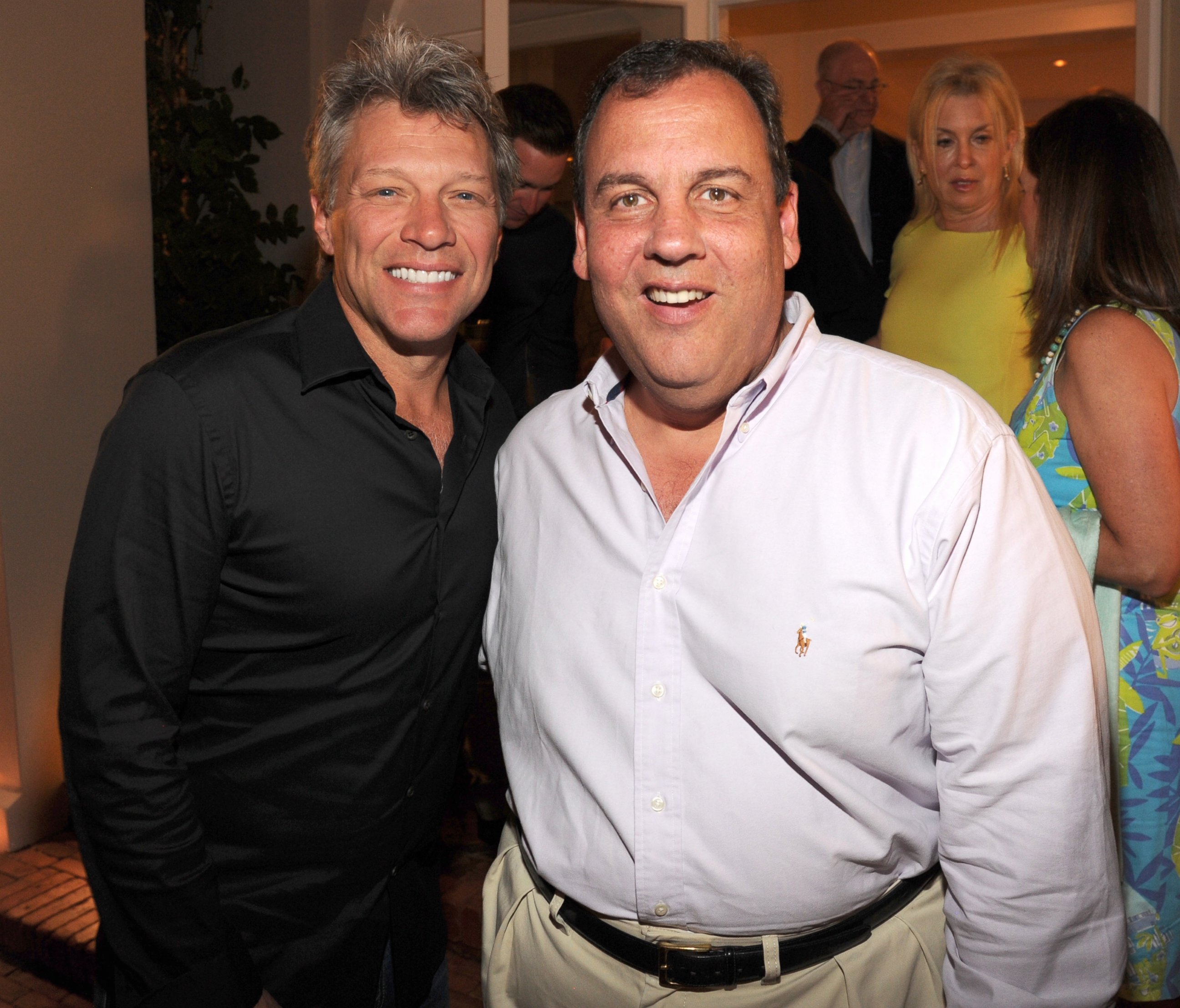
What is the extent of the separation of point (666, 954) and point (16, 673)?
2678 millimetres

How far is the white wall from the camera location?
10.0 ft

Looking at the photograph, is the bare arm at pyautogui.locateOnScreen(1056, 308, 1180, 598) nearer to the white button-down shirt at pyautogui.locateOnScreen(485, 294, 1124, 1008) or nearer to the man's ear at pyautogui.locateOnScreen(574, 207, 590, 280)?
the white button-down shirt at pyautogui.locateOnScreen(485, 294, 1124, 1008)

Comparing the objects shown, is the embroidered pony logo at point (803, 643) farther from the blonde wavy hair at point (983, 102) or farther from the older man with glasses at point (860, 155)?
the older man with glasses at point (860, 155)

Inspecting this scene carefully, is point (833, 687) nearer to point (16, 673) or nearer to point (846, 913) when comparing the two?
point (846, 913)

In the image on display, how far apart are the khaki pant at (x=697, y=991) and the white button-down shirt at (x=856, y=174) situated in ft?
10.0

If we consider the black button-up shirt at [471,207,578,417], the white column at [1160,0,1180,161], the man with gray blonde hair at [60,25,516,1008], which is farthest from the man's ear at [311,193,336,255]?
the white column at [1160,0,1180,161]

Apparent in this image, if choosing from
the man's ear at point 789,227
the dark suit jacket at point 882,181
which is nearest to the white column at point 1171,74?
the dark suit jacket at point 882,181

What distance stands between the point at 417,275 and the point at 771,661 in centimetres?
83

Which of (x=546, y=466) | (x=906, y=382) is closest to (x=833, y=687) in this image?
(x=906, y=382)

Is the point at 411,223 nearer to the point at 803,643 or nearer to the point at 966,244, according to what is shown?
the point at 803,643

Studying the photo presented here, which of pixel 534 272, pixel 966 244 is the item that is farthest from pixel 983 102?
pixel 534 272

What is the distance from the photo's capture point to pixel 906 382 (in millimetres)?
1324

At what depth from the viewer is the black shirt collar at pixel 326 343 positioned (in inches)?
61.2

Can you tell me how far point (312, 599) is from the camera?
58.8 inches
